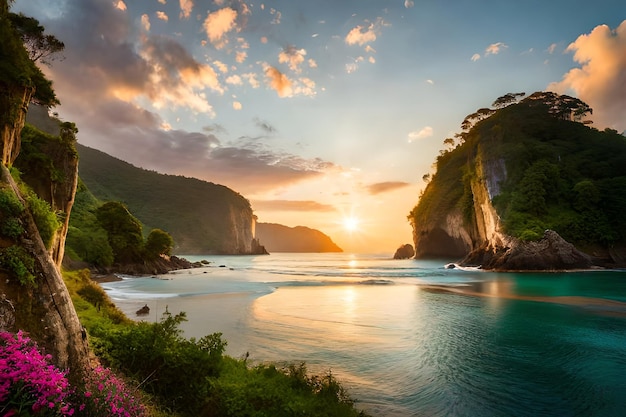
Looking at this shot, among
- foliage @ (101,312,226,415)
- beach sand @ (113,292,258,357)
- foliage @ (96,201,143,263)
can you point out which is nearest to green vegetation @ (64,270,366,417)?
foliage @ (101,312,226,415)

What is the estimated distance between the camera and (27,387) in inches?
135

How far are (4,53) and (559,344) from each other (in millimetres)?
28336

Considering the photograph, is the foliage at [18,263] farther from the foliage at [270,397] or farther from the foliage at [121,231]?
the foliage at [121,231]

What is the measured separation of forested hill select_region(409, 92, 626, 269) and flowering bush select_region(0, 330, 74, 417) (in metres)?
67.8

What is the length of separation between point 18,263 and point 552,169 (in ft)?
272

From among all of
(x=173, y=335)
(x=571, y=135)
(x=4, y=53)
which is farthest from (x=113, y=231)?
(x=571, y=135)

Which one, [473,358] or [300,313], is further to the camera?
[300,313]

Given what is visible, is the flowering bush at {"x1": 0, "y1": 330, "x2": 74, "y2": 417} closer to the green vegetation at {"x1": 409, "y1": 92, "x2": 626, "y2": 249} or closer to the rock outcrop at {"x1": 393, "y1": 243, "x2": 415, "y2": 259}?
the green vegetation at {"x1": 409, "y1": 92, "x2": 626, "y2": 249}

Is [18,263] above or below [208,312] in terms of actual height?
above

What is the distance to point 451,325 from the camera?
1923cm

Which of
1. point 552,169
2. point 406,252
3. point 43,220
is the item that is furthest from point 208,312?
point 406,252

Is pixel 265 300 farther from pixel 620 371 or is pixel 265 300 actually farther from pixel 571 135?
pixel 571 135

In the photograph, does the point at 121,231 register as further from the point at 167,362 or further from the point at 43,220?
the point at 167,362

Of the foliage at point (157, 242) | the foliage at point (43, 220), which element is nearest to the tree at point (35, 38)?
the foliage at point (43, 220)
